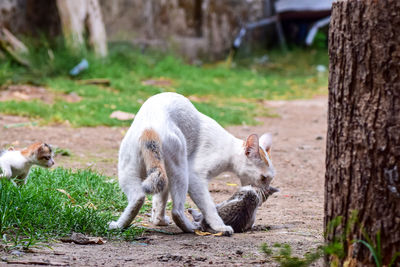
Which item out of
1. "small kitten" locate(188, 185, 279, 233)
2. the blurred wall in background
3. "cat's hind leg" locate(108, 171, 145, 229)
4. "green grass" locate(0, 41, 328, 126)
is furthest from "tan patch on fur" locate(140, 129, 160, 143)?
the blurred wall in background

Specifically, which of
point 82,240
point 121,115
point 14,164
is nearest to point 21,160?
point 14,164

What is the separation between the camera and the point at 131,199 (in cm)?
378

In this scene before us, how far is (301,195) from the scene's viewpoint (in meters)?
5.48

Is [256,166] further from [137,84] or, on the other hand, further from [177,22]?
[177,22]

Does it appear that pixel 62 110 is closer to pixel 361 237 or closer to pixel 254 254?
pixel 254 254

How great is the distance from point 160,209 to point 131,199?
51 centimetres

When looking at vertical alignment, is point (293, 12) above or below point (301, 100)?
above

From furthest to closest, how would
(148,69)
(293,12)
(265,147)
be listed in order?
(293,12) < (148,69) < (265,147)

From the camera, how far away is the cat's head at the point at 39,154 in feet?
15.0

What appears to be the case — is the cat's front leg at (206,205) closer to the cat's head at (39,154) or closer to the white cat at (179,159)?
the white cat at (179,159)

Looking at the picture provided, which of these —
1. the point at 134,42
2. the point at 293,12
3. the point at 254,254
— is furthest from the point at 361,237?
the point at 293,12

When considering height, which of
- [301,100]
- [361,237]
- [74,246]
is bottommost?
[301,100]

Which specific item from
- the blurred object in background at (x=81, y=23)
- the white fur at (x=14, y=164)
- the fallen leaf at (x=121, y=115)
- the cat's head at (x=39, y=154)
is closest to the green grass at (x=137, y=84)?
the fallen leaf at (x=121, y=115)

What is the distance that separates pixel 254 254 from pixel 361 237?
881 mm
